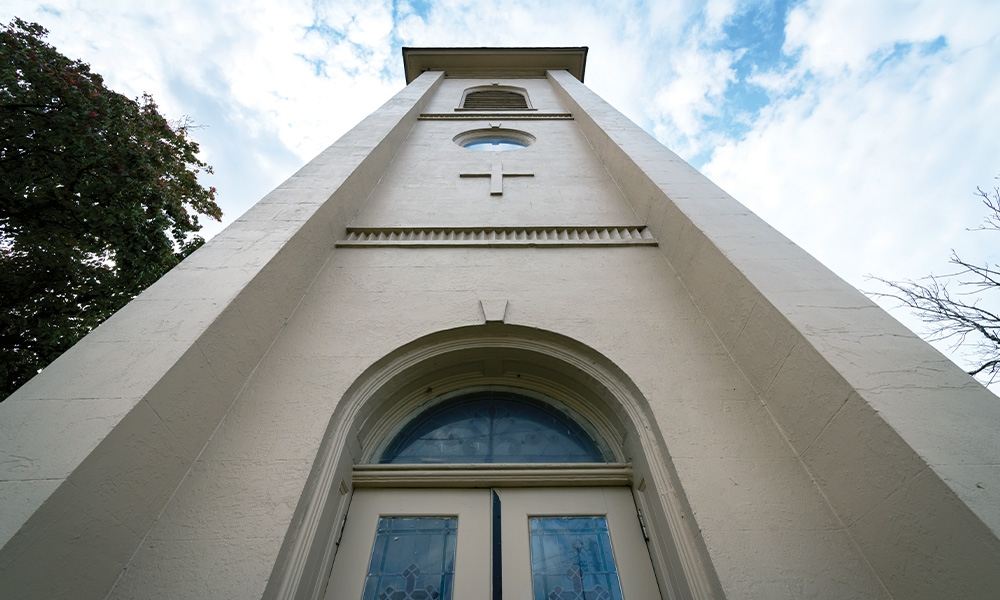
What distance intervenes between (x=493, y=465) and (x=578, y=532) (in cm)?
63

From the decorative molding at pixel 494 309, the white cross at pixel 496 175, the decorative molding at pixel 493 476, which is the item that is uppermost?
the white cross at pixel 496 175

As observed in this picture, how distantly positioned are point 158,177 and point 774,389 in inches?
386

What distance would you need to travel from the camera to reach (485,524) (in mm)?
2617

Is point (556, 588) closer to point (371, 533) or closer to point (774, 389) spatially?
point (371, 533)

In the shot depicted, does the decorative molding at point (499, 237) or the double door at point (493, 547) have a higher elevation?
the decorative molding at point (499, 237)

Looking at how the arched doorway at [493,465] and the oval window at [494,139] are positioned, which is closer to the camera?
the arched doorway at [493,465]

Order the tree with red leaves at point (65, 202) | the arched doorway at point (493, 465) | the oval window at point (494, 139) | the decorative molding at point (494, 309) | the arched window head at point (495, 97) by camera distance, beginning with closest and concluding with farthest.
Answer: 1. the arched doorway at point (493, 465)
2. the decorative molding at point (494, 309)
3. the tree with red leaves at point (65, 202)
4. the oval window at point (494, 139)
5. the arched window head at point (495, 97)

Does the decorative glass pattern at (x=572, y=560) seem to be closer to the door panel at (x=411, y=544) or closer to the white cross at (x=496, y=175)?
the door panel at (x=411, y=544)

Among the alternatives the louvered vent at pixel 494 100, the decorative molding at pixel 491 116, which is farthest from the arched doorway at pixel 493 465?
the louvered vent at pixel 494 100

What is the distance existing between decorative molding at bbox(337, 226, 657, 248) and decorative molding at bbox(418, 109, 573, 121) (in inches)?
201

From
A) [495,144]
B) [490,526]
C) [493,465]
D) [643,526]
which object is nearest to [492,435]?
[493,465]

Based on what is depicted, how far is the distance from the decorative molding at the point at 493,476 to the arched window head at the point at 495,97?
10.3 meters

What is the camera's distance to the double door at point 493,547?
2.36m

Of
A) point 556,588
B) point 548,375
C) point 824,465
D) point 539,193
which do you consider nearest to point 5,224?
point 539,193
